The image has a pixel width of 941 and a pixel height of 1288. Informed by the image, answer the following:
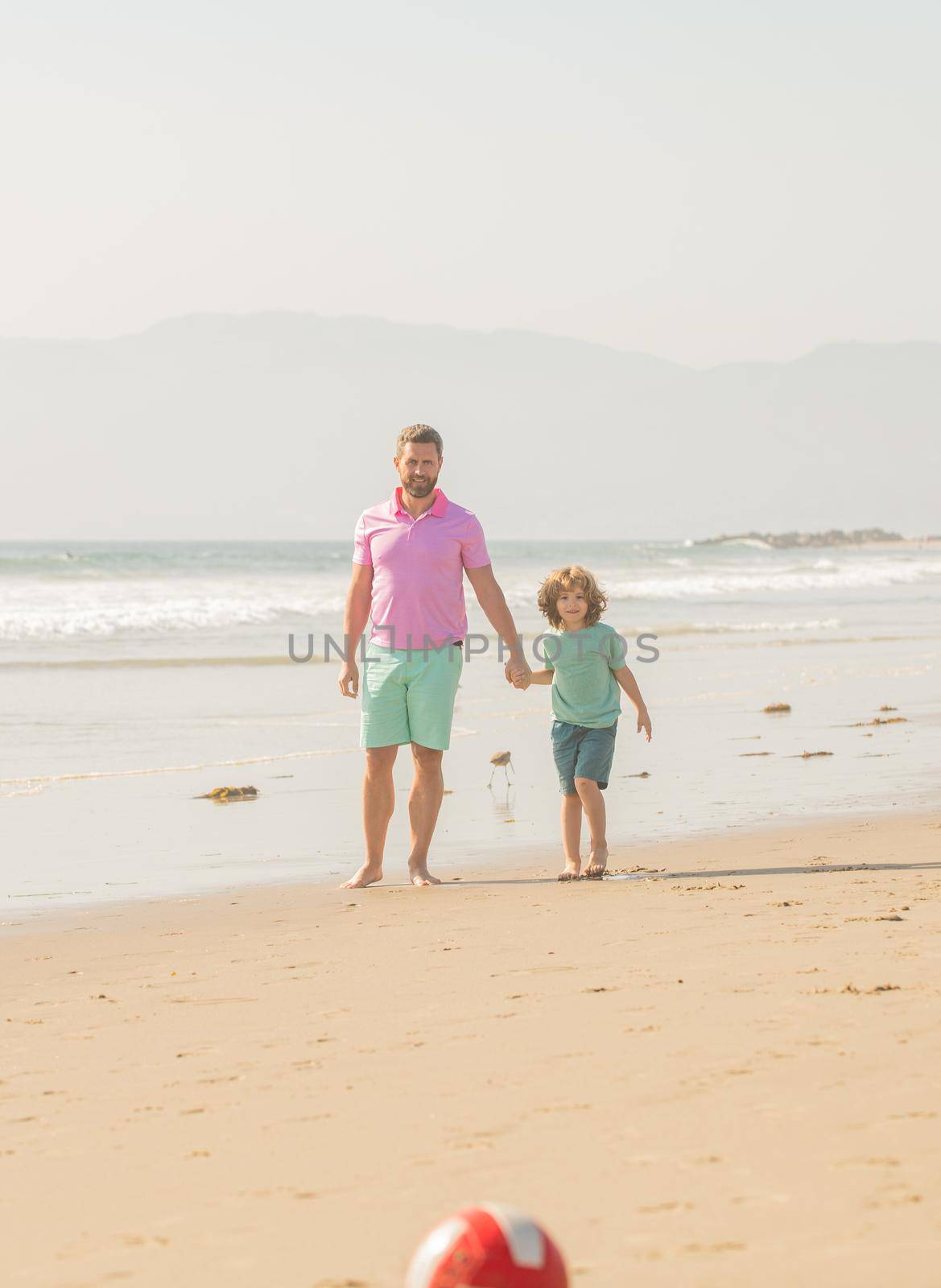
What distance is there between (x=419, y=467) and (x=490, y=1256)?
4179 millimetres

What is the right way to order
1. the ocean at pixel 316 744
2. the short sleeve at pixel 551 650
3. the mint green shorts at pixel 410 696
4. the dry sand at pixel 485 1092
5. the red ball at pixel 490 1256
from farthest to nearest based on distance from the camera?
the ocean at pixel 316 744
the short sleeve at pixel 551 650
the mint green shorts at pixel 410 696
the dry sand at pixel 485 1092
the red ball at pixel 490 1256

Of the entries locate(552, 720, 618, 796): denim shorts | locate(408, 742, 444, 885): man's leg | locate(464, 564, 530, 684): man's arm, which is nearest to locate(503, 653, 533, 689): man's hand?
locate(464, 564, 530, 684): man's arm

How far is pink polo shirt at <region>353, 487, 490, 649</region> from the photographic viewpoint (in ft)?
19.7

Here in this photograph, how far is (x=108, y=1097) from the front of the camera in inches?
130

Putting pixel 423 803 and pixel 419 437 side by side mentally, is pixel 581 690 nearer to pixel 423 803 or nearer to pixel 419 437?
pixel 423 803

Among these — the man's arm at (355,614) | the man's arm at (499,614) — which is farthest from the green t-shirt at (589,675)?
the man's arm at (355,614)

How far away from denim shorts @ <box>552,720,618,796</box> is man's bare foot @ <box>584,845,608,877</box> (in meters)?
0.29

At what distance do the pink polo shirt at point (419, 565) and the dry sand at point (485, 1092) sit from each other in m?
1.34

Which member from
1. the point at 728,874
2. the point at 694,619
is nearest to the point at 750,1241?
the point at 728,874

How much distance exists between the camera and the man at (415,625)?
5.99 metres

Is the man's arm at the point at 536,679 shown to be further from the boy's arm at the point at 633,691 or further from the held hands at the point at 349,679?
the held hands at the point at 349,679

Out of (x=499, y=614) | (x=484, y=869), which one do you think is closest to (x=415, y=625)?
(x=499, y=614)

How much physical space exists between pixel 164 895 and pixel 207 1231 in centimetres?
336

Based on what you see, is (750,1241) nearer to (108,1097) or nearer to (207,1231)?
(207,1231)
